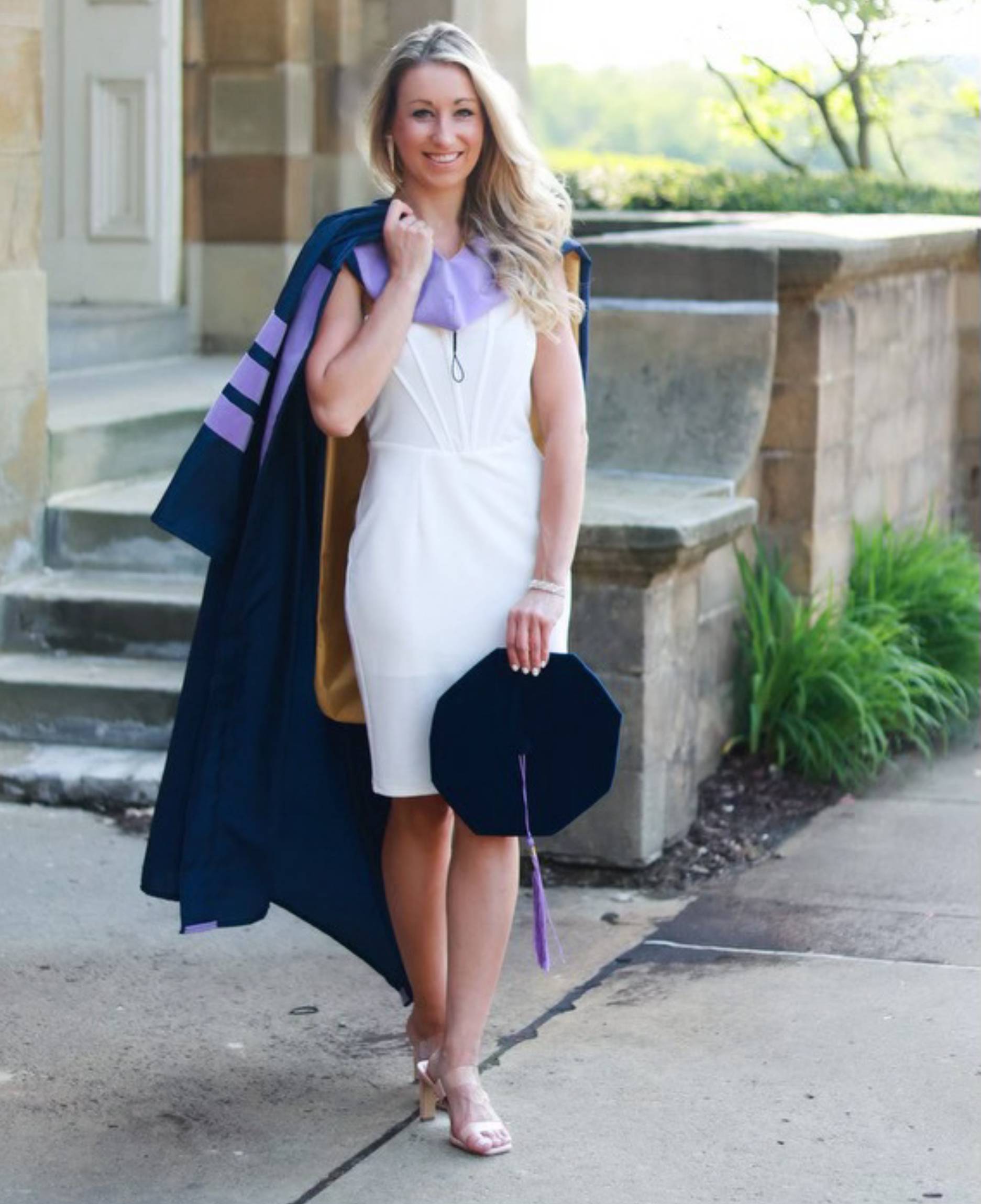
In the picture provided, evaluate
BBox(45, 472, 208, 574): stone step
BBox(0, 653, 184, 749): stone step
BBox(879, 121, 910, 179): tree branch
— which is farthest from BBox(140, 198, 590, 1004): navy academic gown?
BBox(879, 121, 910, 179): tree branch

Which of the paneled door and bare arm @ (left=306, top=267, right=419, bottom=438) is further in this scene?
the paneled door

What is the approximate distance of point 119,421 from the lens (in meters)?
7.21

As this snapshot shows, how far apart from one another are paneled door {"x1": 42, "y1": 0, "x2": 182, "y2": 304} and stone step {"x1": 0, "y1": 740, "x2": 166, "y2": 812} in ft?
11.0

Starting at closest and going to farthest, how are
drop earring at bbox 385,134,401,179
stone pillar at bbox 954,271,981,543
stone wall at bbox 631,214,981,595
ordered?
drop earring at bbox 385,134,401,179 → stone wall at bbox 631,214,981,595 → stone pillar at bbox 954,271,981,543

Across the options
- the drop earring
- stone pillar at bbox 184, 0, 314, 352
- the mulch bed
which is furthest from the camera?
stone pillar at bbox 184, 0, 314, 352

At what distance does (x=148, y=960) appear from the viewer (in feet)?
15.7

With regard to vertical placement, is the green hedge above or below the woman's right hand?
above

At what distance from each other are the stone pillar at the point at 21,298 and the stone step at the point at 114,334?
1.66 meters

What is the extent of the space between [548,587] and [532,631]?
0.09m

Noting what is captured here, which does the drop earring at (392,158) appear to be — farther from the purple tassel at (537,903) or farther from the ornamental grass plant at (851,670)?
the ornamental grass plant at (851,670)

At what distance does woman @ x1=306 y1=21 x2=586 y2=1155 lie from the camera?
146 inches

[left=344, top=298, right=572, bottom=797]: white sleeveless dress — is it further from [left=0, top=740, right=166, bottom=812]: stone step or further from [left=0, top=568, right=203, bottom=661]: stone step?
[left=0, top=568, right=203, bottom=661]: stone step

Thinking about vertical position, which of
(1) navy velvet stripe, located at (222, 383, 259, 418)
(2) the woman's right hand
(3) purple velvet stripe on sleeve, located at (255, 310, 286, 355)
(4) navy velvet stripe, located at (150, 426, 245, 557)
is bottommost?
(4) navy velvet stripe, located at (150, 426, 245, 557)

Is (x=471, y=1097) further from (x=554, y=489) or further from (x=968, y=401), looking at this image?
(x=968, y=401)
